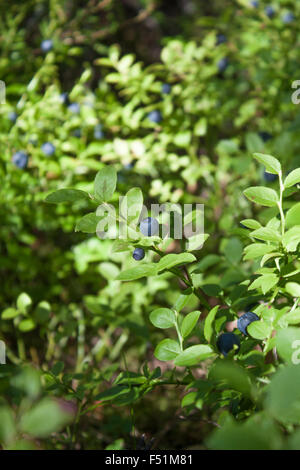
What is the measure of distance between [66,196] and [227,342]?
321 millimetres

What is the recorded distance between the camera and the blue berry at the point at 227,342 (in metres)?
0.64

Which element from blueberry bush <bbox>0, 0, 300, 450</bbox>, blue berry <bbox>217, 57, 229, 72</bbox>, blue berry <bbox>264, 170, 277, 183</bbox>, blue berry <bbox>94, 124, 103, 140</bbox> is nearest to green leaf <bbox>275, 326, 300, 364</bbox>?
blueberry bush <bbox>0, 0, 300, 450</bbox>

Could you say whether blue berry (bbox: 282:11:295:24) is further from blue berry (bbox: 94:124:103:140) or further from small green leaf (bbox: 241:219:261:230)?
small green leaf (bbox: 241:219:261:230)

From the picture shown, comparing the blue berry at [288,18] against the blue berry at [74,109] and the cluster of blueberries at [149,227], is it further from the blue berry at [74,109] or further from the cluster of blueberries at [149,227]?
the cluster of blueberries at [149,227]

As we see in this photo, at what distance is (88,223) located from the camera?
0.61m

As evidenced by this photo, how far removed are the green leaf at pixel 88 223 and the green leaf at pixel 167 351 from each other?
0.70 ft

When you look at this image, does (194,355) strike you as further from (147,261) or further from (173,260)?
(147,261)

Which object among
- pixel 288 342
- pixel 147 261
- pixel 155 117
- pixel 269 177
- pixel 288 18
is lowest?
pixel 147 261

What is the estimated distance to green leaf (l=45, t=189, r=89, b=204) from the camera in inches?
23.7

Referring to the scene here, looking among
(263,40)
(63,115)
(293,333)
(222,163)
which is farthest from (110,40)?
(293,333)

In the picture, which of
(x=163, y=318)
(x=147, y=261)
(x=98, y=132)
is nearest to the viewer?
(x=163, y=318)

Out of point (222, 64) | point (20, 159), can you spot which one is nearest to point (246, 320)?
point (20, 159)

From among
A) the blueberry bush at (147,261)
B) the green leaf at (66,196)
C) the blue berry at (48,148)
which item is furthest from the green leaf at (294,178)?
the blue berry at (48,148)

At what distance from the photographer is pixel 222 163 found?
6.50 feet
